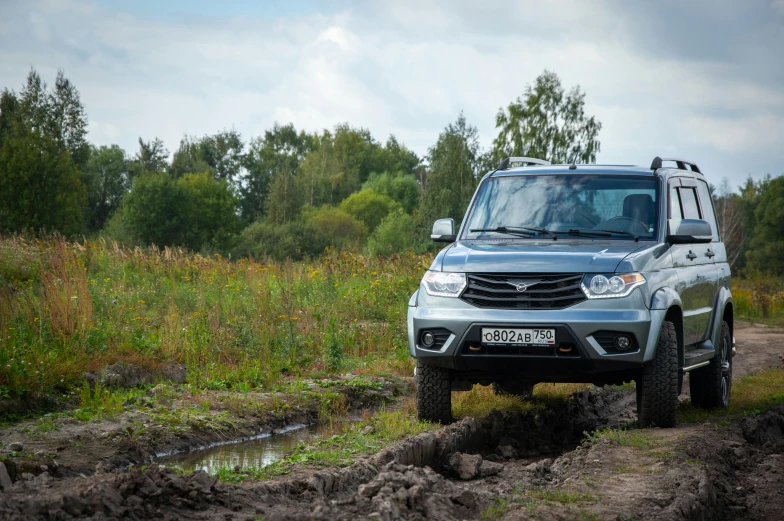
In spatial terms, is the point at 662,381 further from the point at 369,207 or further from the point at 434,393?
the point at 369,207

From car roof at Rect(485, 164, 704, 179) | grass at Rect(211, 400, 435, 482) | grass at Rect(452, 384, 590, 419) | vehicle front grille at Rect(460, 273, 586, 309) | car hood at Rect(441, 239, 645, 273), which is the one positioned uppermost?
car roof at Rect(485, 164, 704, 179)

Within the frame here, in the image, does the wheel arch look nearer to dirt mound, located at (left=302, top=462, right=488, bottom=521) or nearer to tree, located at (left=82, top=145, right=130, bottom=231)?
dirt mound, located at (left=302, top=462, right=488, bottom=521)

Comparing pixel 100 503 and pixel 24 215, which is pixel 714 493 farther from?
pixel 24 215

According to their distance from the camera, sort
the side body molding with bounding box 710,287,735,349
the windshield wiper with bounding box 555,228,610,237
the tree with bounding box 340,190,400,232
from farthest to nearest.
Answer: the tree with bounding box 340,190,400,232
the side body molding with bounding box 710,287,735,349
the windshield wiper with bounding box 555,228,610,237

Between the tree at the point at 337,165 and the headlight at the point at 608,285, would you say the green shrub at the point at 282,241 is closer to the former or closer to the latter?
the tree at the point at 337,165

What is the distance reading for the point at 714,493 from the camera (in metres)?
5.35

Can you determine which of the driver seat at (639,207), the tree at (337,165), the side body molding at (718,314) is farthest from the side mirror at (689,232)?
the tree at (337,165)

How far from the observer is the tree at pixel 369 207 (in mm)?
87875

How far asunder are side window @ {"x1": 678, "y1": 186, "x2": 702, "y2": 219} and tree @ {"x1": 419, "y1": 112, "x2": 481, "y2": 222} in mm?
41710

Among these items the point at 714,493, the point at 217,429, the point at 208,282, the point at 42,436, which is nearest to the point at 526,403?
the point at 217,429

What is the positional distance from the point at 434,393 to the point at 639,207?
8.25 ft

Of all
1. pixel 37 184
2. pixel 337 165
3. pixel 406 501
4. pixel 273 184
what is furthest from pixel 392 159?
pixel 406 501

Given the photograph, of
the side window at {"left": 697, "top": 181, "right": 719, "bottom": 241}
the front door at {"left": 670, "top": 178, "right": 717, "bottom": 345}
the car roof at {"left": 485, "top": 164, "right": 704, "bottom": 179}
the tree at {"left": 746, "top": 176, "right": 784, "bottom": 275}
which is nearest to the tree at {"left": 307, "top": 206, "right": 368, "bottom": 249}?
the tree at {"left": 746, "top": 176, "right": 784, "bottom": 275}

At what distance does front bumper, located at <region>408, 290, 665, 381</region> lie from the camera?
22.6ft
